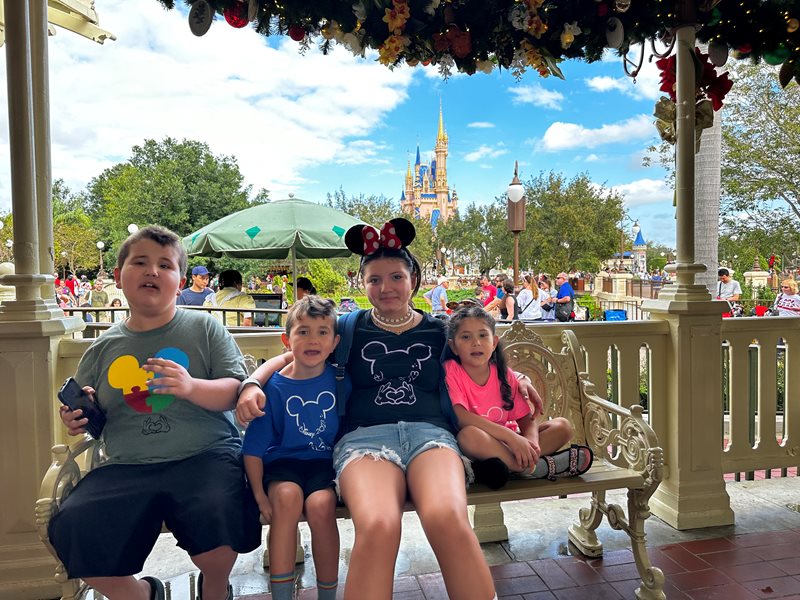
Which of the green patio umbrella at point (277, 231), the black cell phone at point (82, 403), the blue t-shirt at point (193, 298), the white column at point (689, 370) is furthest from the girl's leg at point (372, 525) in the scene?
the blue t-shirt at point (193, 298)

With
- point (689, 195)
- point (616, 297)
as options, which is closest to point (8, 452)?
point (689, 195)

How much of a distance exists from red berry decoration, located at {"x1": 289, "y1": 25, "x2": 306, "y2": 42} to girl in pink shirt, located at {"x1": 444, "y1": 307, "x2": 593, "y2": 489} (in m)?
1.77

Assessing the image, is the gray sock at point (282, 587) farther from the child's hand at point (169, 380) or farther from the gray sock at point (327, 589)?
the child's hand at point (169, 380)

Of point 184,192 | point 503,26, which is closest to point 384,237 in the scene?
point 503,26

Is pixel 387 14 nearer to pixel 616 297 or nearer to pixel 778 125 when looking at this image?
pixel 778 125

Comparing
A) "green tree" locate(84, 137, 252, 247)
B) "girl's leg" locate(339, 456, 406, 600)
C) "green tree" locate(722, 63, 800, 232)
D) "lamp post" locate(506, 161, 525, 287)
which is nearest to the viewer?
"girl's leg" locate(339, 456, 406, 600)

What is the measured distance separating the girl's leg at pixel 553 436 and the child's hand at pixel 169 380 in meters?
A: 1.40

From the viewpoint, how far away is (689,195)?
10.0 ft

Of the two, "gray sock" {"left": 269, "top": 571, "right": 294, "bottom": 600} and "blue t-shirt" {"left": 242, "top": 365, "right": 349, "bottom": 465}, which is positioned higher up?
"blue t-shirt" {"left": 242, "top": 365, "right": 349, "bottom": 465}

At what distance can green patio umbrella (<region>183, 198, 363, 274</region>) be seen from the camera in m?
6.58

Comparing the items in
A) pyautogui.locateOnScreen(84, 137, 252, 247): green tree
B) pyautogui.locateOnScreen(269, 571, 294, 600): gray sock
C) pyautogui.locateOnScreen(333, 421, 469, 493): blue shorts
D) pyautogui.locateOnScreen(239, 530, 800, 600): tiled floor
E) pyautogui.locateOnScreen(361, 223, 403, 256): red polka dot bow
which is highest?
pyautogui.locateOnScreen(84, 137, 252, 247): green tree

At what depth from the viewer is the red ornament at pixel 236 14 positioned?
8.98ft

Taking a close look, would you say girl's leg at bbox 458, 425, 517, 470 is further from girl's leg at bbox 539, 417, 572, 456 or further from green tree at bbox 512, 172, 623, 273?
green tree at bbox 512, 172, 623, 273

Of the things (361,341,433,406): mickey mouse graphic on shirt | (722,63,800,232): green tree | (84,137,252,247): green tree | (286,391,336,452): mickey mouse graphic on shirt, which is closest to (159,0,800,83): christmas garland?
(361,341,433,406): mickey mouse graphic on shirt
